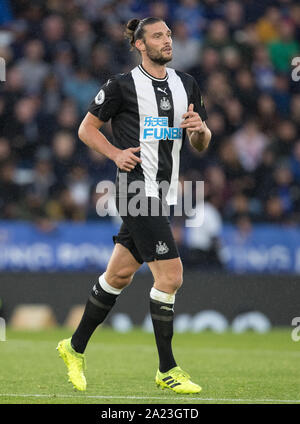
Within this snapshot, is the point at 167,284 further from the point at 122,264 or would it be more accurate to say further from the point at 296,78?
the point at 296,78

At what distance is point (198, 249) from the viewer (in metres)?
12.0

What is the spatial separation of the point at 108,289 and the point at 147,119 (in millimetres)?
1178

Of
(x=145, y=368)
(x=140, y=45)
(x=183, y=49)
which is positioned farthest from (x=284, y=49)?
(x=140, y=45)

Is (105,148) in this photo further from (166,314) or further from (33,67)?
(33,67)

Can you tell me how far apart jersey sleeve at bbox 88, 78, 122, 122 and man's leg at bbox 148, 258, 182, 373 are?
3.43 ft

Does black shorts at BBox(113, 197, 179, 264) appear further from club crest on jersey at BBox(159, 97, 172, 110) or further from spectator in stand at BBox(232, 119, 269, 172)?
spectator in stand at BBox(232, 119, 269, 172)

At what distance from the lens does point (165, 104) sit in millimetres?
6258

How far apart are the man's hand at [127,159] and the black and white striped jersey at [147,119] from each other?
0.13 metres

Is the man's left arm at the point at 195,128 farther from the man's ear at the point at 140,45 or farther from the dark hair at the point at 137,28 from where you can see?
the dark hair at the point at 137,28

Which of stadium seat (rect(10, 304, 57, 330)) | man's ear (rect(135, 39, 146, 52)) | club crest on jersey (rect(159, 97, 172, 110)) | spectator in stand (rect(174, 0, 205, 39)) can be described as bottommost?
stadium seat (rect(10, 304, 57, 330))

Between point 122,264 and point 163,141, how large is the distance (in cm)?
86

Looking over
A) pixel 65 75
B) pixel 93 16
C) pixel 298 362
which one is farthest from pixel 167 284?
pixel 93 16

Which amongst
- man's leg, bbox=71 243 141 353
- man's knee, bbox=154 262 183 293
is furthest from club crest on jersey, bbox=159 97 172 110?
man's knee, bbox=154 262 183 293

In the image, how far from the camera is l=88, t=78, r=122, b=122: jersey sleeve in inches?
243
